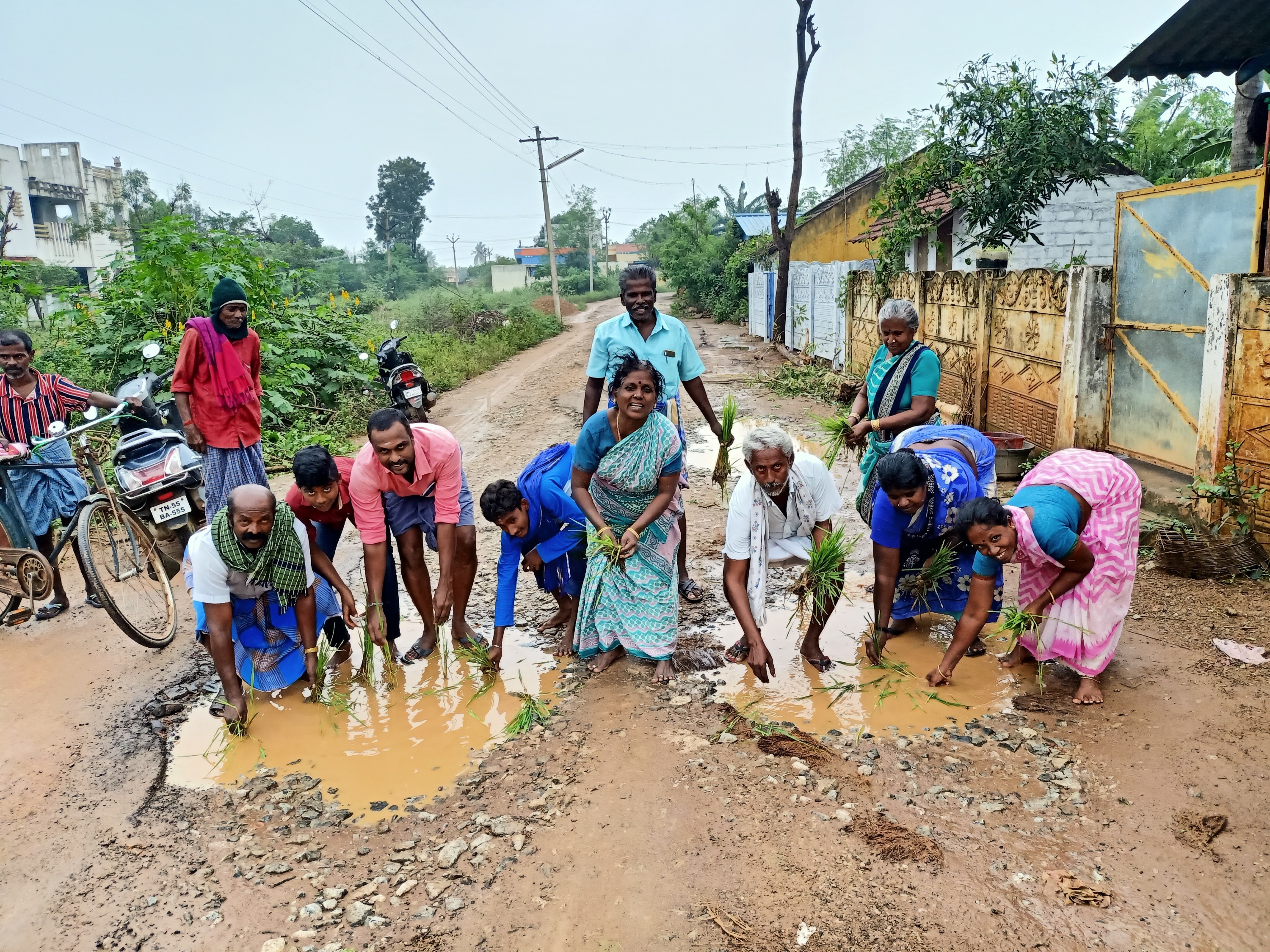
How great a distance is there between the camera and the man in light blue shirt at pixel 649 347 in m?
4.62

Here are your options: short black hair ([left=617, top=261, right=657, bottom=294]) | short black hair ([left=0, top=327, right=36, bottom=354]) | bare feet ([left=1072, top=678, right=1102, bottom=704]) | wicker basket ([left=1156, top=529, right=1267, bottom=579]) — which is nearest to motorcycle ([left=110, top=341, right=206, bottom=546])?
short black hair ([left=0, top=327, right=36, bottom=354])

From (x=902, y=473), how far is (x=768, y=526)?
0.77 metres

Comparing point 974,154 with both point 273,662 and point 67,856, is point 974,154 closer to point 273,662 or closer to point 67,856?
point 273,662

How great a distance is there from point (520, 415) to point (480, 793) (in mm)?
8498

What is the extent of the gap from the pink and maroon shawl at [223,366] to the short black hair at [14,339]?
3.00 ft

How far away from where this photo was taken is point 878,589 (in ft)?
12.6

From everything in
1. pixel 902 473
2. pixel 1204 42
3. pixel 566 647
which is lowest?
pixel 566 647

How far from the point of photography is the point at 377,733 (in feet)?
11.9

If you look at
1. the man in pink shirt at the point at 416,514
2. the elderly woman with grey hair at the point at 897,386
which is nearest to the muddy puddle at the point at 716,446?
the elderly woman with grey hair at the point at 897,386

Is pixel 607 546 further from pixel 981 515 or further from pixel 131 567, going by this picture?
pixel 131 567

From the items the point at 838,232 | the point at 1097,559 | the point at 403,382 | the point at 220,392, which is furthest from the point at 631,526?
the point at 838,232

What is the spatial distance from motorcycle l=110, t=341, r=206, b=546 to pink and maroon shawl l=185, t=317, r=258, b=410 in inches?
12.0

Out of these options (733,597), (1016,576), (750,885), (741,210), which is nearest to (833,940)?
(750,885)

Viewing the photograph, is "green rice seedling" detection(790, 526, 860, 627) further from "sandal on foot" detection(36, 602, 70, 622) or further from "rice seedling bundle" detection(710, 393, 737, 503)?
"sandal on foot" detection(36, 602, 70, 622)
